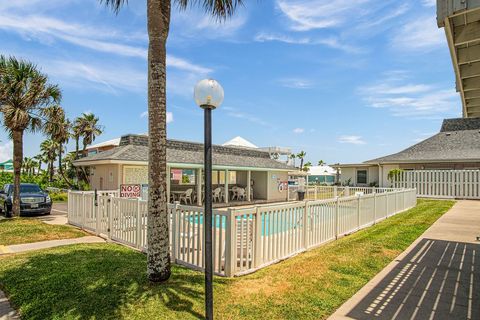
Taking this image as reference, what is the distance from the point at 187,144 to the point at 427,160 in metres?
19.2

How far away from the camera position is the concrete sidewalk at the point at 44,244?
23.8ft

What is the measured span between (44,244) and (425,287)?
28.5 feet

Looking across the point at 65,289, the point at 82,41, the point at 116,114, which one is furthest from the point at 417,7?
the point at 116,114

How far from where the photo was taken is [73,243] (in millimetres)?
7980

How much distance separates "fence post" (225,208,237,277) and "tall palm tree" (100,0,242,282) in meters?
1.00

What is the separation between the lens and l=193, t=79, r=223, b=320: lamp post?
3.61 metres

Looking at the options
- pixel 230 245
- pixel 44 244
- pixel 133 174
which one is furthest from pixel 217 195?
pixel 230 245

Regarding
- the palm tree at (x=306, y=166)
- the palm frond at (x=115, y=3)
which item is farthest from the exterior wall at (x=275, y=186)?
the palm tree at (x=306, y=166)

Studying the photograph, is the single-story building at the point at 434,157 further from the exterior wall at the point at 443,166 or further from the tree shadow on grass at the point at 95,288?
the tree shadow on grass at the point at 95,288

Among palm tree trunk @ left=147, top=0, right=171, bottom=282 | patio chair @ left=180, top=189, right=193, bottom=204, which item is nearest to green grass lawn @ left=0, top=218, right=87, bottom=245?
palm tree trunk @ left=147, top=0, right=171, bottom=282

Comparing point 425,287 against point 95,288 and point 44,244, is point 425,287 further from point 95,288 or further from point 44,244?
point 44,244

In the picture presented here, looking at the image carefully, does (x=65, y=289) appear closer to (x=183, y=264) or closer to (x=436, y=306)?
(x=183, y=264)

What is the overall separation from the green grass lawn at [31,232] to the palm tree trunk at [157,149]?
546 cm

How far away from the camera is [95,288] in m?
4.59
